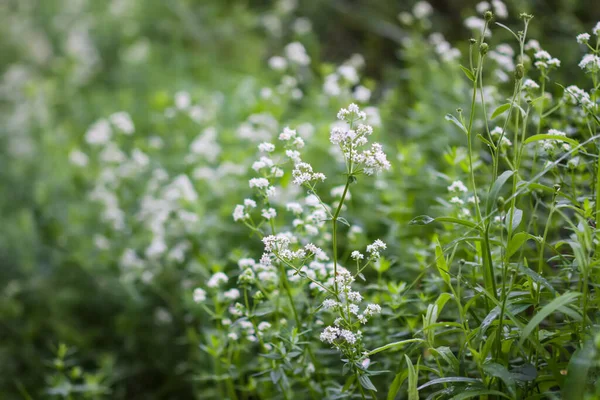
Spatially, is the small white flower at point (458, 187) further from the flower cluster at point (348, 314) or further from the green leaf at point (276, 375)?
the green leaf at point (276, 375)

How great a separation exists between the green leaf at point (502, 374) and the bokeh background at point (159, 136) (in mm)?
789

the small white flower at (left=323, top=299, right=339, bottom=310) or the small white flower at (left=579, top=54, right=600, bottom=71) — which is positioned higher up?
the small white flower at (left=579, top=54, right=600, bottom=71)

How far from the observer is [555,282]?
1615mm

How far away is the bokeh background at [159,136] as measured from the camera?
2.56 meters

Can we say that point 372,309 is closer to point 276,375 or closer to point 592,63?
point 276,375

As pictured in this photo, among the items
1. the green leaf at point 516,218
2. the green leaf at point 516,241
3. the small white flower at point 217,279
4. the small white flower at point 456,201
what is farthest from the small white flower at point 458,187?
the small white flower at point 217,279

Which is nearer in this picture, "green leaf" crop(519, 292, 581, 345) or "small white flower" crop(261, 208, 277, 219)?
"green leaf" crop(519, 292, 581, 345)

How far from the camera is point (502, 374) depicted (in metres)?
1.21

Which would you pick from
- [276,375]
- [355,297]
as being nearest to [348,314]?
[355,297]

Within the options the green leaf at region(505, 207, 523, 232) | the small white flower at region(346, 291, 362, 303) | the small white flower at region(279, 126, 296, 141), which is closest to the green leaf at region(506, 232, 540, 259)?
the green leaf at region(505, 207, 523, 232)

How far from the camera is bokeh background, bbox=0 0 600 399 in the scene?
256cm

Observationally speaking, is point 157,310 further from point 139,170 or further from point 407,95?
point 407,95

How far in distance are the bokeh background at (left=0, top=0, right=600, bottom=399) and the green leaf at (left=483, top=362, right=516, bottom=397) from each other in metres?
0.79

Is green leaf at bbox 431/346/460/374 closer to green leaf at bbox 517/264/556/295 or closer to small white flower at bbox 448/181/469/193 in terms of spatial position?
green leaf at bbox 517/264/556/295
